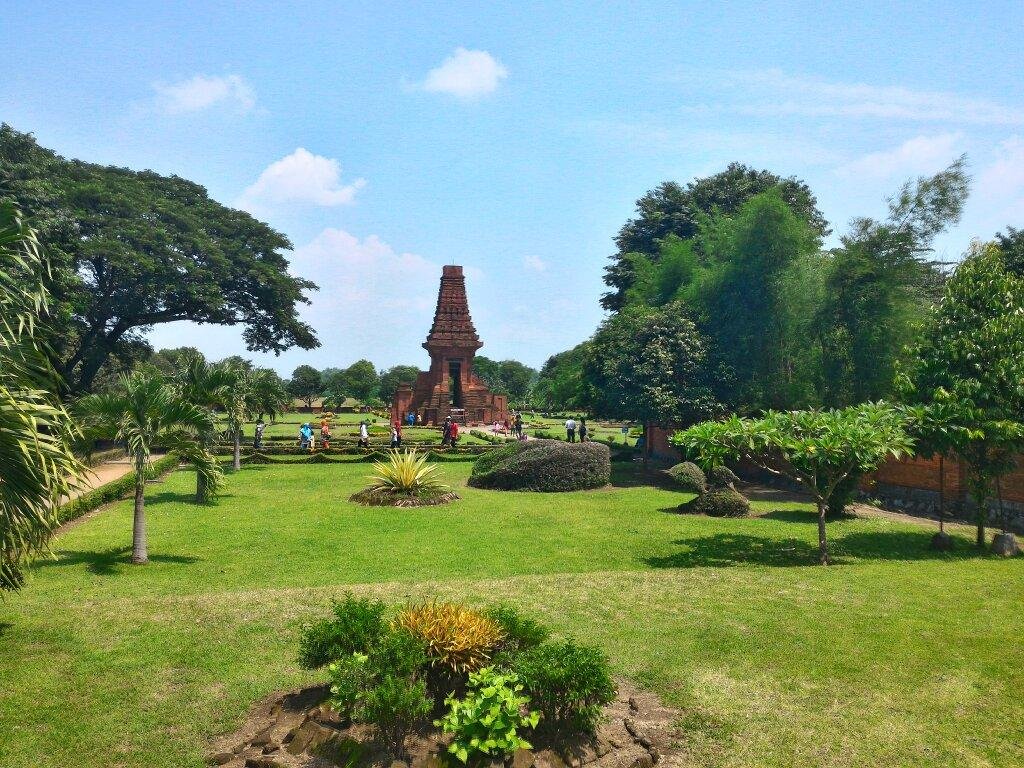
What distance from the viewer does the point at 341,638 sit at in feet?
20.0

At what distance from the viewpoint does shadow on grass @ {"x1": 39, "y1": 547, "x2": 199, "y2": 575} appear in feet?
36.0

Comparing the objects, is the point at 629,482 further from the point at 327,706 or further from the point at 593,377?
the point at 327,706

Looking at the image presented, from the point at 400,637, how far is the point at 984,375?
1266 cm

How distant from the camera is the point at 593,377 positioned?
27797 mm

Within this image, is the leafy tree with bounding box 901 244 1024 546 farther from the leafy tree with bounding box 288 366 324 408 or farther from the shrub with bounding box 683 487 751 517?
the leafy tree with bounding box 288 366 324 408

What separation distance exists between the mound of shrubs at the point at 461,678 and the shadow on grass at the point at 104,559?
21.2 feet

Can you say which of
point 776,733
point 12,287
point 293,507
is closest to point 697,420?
point 293,507

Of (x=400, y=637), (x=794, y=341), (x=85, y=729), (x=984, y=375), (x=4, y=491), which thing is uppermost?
(x=794, y=341)

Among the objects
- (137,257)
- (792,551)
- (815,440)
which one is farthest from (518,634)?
(137,257)

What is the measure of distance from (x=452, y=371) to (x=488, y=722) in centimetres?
4998

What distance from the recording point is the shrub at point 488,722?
4.90 metres

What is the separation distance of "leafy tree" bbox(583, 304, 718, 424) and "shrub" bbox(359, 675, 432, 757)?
1882cm

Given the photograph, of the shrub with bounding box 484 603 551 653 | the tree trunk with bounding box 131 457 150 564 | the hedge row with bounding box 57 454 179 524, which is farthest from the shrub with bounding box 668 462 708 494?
the shrub with bounding box 484 603 551 653

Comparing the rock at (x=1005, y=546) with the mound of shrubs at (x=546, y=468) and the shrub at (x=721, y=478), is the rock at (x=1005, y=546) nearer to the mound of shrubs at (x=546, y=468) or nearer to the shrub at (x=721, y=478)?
the shrub at (x=721, y=478)
